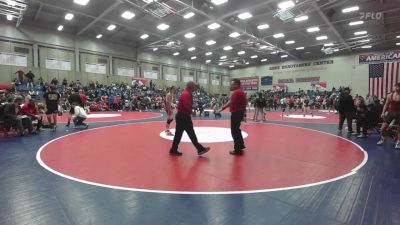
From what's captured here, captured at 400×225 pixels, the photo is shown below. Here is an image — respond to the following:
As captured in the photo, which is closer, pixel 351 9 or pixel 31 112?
pixel 31 112

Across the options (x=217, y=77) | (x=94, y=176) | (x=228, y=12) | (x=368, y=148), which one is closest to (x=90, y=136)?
(x=94, y=176)

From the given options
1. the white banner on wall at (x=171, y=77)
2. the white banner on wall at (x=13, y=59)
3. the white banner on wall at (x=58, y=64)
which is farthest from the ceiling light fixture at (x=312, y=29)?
the white banner on wall at (x=13, y=59)

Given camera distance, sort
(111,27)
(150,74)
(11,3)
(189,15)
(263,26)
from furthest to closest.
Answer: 1. (150,74)
2. (111,27)
3. (263,26)
4. (189,15)
5. (11,3)

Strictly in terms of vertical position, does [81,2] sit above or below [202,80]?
above

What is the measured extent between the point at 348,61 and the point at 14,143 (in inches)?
1367

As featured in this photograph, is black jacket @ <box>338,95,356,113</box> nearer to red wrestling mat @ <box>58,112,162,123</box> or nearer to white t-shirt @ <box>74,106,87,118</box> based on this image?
white t-shirt @ <box>74,106,87,118</box>

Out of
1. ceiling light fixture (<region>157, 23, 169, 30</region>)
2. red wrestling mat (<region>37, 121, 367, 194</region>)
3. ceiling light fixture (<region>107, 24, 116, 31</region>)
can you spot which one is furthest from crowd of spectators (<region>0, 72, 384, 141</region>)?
ceiling light fixture (<region>157, 23, 169, 30</region>)

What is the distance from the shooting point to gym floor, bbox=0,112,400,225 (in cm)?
252

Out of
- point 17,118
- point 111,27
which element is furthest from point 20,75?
point 17,118

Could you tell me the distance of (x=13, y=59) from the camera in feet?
65.9

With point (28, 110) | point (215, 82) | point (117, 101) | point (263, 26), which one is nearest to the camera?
point (28, 110)


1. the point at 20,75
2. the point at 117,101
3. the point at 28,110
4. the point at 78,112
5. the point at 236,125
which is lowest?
the point at 236,125

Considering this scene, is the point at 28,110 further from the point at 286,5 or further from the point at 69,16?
the point at 286,5

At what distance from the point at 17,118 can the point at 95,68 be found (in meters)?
19.4
